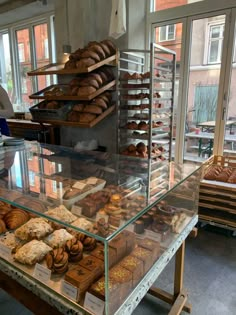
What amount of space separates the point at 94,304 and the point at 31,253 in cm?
32

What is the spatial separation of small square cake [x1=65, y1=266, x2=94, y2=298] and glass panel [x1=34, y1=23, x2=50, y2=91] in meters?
4.17

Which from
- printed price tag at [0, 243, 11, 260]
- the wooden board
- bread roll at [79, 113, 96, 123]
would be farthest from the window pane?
printed price tag at [0, 243, 11, 260]

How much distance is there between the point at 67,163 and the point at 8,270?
2.77ft

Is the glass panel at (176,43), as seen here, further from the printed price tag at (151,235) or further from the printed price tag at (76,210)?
the printed price tag at (76,210)

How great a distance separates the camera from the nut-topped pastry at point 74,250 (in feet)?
3.13

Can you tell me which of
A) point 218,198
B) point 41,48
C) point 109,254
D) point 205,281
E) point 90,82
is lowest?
point 205,281

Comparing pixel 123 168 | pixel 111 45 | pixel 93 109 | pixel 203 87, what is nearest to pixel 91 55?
pixel 111 45

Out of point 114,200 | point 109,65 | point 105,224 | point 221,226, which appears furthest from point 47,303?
point 109,65

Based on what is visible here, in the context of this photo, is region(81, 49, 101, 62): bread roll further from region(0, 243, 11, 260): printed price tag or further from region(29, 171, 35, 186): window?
region(0, 243, 11, 260): printed price tag

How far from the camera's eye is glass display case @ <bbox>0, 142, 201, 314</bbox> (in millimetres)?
832

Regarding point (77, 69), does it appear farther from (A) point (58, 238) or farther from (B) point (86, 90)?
(A) point (58, 238)

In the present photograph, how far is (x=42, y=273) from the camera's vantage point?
90cm

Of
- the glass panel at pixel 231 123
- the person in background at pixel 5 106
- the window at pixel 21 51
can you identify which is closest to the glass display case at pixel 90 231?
the person in background at pixel 5 106

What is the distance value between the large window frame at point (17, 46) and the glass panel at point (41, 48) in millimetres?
56
